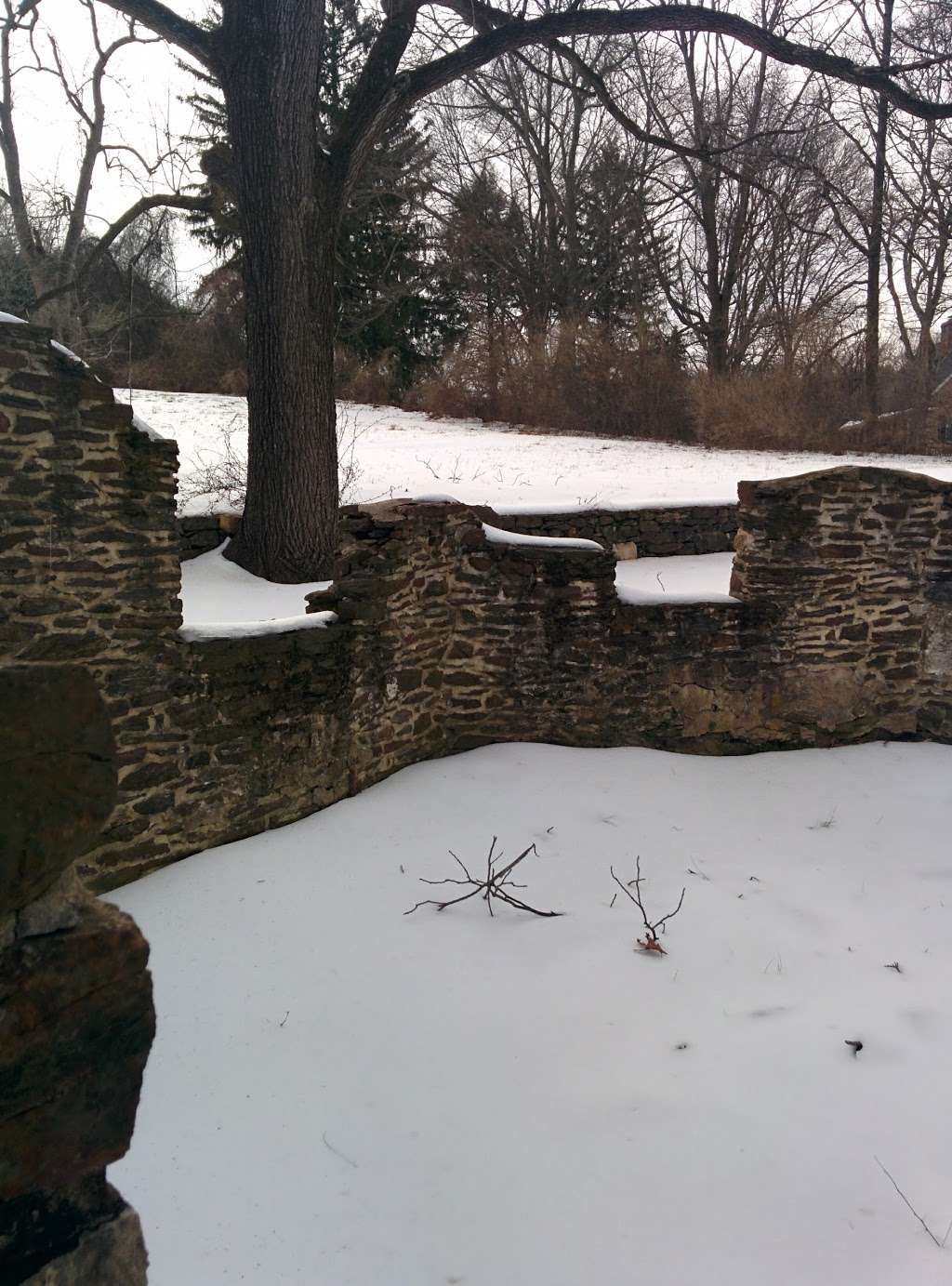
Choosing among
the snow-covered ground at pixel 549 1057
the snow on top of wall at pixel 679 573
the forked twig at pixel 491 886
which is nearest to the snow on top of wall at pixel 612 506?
the snow on top of wall at pixel 679 573

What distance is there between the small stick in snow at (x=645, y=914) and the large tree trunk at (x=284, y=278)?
5306mm

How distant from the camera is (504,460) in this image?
16.2 m

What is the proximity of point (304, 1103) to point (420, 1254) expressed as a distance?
0.83 metres

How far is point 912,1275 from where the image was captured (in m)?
2.88

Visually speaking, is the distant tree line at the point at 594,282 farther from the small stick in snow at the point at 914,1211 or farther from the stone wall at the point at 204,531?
the small stick in snow at the point at 914,1211

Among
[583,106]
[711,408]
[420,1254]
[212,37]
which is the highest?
[583,106]

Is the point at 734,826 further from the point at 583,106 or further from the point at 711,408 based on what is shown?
the point at 583,106

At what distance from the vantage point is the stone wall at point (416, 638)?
15.6 feet

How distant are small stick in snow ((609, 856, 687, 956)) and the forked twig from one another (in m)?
0.47

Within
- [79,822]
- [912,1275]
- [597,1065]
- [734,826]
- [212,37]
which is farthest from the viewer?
[212,37]

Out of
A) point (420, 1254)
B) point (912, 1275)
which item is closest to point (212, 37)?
point (420, 1254)

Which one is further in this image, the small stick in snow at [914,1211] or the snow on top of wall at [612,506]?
the snow on top of wall at [612,506]

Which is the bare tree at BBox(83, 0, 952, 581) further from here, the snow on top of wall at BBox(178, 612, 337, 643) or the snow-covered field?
the snow on top of wall at BBox(178, 612, 337, 643)

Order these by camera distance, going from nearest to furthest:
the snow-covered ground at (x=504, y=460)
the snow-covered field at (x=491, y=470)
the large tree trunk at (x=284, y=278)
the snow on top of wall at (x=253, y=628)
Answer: the snow on top of wall at (x=253, y=628), the large tree trunk at (x=284, y=278), the snow-covered field at (x=491, y=470), the snow-covered ground at (x=504, y=460)
